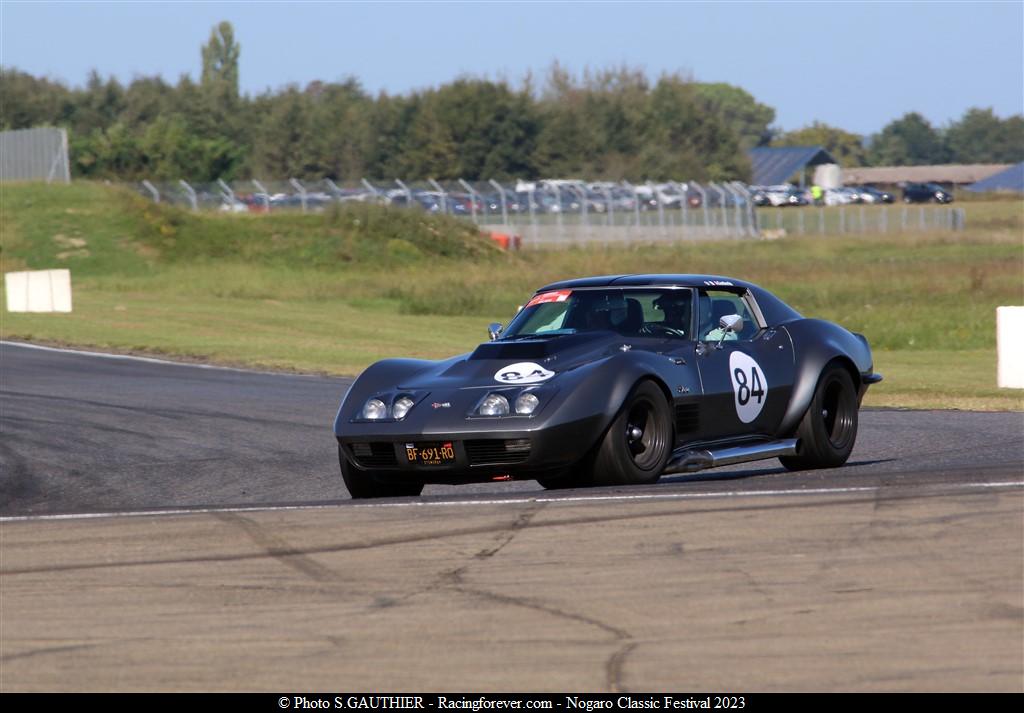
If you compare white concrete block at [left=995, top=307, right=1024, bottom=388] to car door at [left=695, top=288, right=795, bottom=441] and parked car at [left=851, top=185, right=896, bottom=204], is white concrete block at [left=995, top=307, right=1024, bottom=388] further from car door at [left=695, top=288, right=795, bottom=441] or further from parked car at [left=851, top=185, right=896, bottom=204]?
parked car at [left=851, top=185, right=896, bottom=204]

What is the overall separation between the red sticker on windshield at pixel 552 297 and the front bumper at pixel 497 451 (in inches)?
66.7

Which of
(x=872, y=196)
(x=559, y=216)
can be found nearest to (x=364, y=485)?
(x=559, y=216)

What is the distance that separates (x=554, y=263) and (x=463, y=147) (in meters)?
47.9

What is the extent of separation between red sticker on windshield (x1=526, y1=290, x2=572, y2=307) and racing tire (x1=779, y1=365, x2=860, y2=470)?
5.82ft

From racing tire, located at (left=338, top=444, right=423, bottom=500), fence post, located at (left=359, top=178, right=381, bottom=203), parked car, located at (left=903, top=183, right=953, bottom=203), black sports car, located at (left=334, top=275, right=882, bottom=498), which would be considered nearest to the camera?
black sports car, located at (left=334, top=275, right=882, bottom=498)

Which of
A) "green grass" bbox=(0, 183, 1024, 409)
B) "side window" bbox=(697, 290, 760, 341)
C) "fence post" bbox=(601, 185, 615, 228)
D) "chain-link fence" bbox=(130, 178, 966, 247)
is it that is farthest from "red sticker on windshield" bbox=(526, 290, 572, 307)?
"fence post" bbox=(601, 185, 615, 228)

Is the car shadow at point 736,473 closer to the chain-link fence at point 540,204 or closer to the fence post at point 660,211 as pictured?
the chain-link fence at point 540,204

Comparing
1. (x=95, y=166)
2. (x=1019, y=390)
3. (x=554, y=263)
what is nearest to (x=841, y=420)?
(x=1019, y=390)

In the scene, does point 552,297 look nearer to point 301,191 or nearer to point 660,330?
point 660,330

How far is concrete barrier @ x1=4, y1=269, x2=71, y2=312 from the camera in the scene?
30.2m

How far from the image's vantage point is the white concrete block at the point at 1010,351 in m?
17.6

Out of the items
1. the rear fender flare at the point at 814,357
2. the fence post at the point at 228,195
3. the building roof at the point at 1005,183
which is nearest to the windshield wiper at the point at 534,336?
the rear fender flare at the point at 814,357

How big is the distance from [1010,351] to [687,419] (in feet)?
31.6

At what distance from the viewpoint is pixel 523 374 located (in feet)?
29.7
